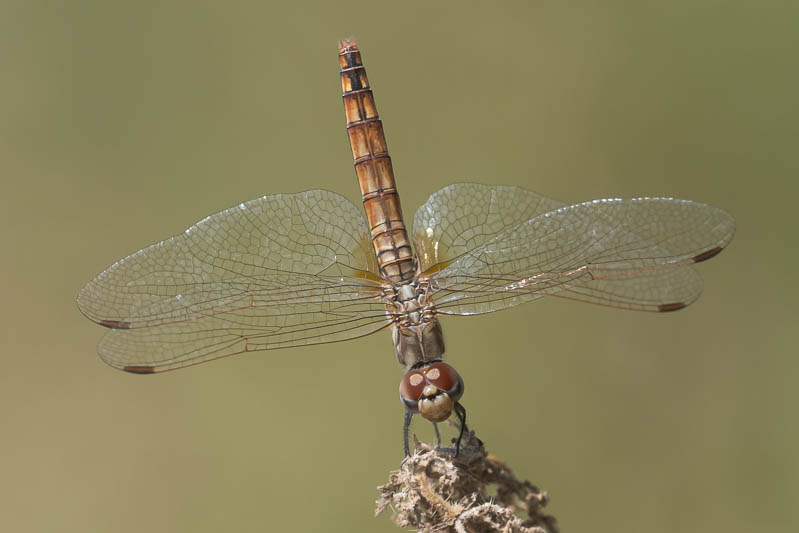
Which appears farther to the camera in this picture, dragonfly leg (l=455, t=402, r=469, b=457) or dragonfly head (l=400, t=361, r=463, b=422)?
dragonfly head (l=400, t=361, r=463, b=422)

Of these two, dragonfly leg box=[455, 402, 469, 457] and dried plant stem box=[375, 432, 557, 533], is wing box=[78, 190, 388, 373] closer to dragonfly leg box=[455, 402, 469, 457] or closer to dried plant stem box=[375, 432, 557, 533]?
dragonfly leg box=[455, 402, 469, 457]

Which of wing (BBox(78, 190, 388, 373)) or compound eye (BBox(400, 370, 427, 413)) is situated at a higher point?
wing (BBox(78, 190, 388, 373))

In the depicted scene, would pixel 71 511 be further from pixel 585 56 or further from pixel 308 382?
pixel 585 56

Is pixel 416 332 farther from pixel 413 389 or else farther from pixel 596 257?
pixel 596 257

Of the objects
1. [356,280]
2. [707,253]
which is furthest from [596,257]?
[356,280]

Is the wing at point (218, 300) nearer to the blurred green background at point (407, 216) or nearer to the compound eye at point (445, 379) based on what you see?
the compound eye at point (445, 379)

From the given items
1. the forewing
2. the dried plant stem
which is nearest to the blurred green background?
the forewing
